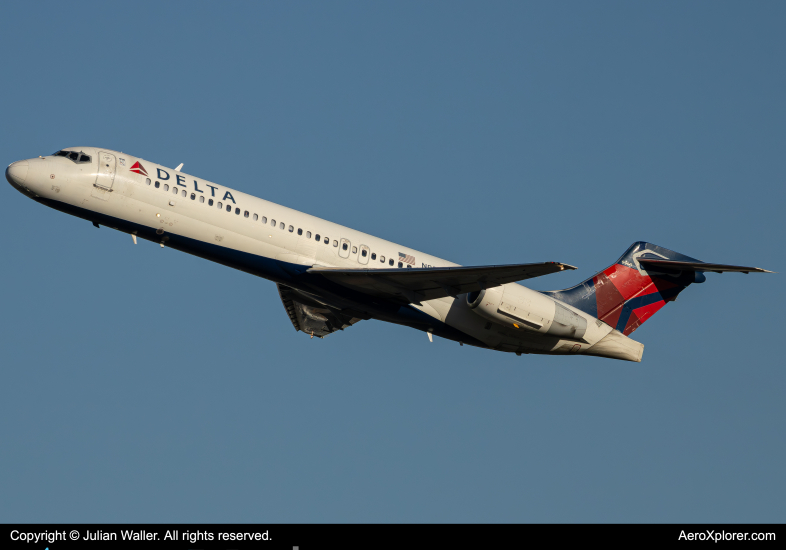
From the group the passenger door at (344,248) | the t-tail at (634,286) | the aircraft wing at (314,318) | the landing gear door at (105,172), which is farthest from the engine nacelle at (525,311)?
the landing gear door at (105,172)

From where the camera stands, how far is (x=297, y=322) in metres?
31.2

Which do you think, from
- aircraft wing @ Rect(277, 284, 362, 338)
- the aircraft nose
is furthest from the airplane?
aircraft wing @ Rect(277, 284, 362, 338)

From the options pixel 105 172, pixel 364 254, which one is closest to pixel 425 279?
pixel 364 254

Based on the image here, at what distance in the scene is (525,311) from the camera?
26969 millimetres

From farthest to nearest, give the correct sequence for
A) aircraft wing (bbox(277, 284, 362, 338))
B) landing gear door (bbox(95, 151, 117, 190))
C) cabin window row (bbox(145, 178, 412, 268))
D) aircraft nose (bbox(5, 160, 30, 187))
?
aircraft wing (bbox(277, 284, 362, 338)) < cabin window row (bbox(145, 178, 412, 268)) < landing gear door (bbox(95, 151, 117, 190)) < aircraft nose (bbox(5, 160, 30, 187))

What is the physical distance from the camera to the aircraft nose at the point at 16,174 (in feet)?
76.7

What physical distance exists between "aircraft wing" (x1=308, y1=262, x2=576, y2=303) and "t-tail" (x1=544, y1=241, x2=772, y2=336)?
5.39 metres

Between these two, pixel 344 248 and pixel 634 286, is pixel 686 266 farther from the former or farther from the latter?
pixel 344 248

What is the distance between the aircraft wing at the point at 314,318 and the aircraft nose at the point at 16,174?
30.4 feet

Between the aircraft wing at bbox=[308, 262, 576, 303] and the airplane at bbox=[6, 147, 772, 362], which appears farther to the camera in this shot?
the aircraft wing at bbox=[308, 262, 576, 303]

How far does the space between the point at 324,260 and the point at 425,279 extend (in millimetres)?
2839

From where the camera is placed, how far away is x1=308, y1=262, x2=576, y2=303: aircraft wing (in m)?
24.0

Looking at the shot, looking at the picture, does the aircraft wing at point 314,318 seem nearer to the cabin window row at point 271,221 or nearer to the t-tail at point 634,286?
the cabin window row at point 271,221

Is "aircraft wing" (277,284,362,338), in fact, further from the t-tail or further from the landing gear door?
the landing gear door
